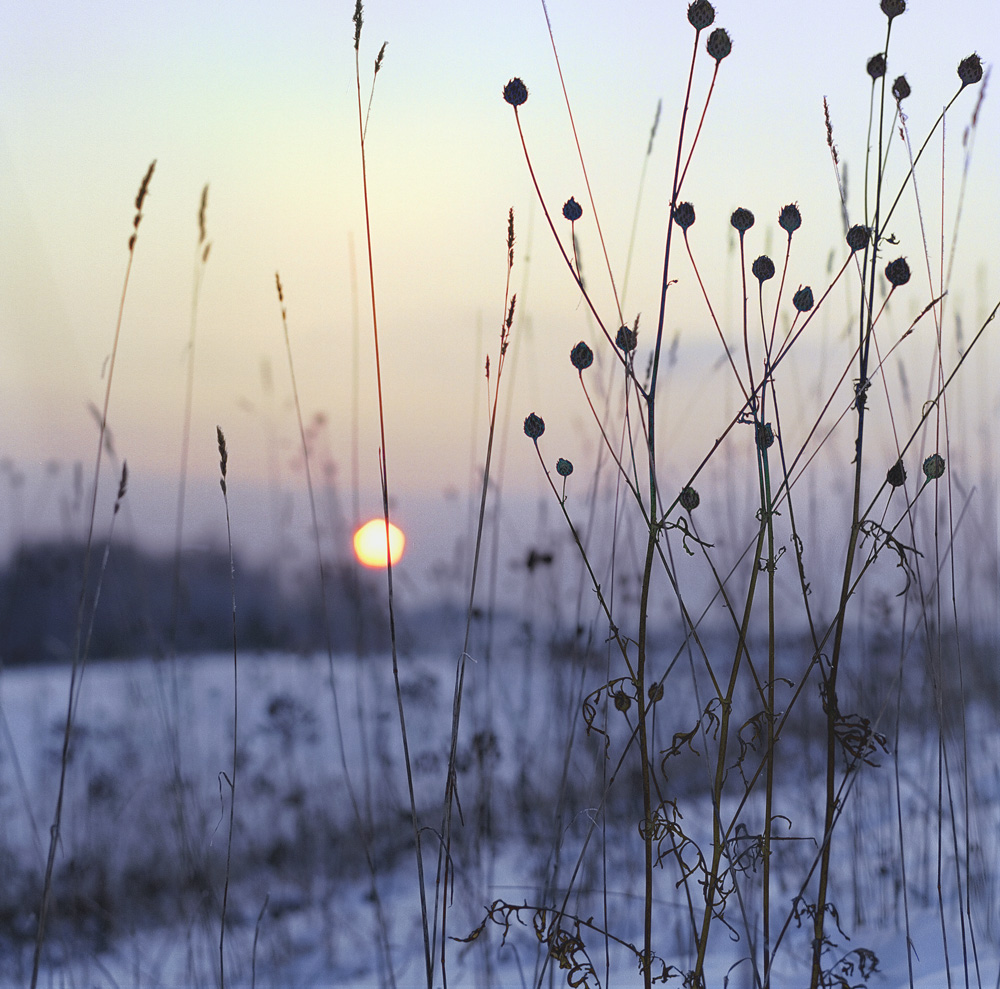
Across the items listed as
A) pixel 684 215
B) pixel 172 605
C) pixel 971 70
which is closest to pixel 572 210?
pixel 684 215

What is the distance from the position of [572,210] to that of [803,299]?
0.28m

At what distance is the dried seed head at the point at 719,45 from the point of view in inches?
36.2

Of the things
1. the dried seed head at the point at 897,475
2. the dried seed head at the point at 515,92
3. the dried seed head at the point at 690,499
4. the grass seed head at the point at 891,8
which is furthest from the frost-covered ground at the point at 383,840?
the grass seed head at the point at 891,8

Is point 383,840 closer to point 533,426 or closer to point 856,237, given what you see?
point 533,426

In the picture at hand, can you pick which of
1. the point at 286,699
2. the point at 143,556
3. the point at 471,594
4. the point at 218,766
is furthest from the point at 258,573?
the point at 471,594

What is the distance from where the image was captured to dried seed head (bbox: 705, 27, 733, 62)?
0.92 meters

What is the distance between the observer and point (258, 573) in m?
3.25

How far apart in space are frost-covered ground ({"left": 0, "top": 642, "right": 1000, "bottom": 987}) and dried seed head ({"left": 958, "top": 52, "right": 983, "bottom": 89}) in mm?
899

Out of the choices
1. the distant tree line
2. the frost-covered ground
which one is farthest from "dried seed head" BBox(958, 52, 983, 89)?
the distant tree line

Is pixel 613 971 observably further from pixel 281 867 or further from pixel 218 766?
pixel 218 766

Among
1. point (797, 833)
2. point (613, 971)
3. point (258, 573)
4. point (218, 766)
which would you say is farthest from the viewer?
point (258, 573)

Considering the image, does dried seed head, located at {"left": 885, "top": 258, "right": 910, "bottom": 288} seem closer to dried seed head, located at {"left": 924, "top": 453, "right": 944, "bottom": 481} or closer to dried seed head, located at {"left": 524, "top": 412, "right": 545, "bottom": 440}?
dried seed head, located at {"left": 924, "top": 453, "right": 944, "bottom": 481}

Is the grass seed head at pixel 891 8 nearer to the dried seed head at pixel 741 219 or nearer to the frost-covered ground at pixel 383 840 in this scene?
the dried seed head at pixel 741 219

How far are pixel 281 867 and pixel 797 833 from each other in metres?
1.35
